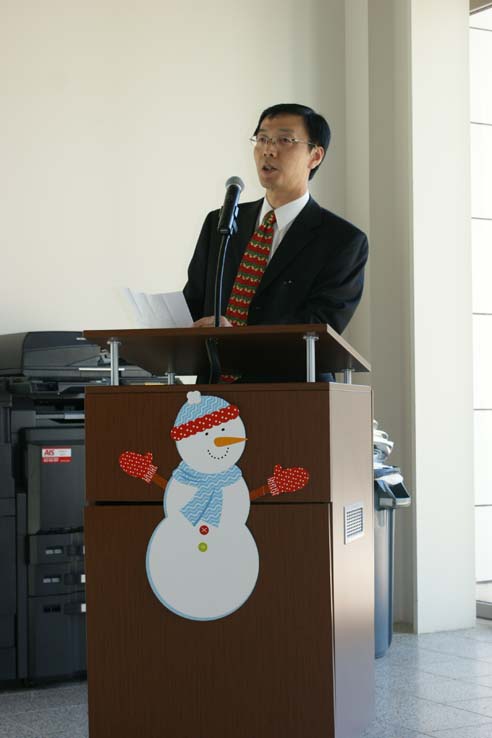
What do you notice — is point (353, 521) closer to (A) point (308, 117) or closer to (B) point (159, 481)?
(B) point (159, 481)

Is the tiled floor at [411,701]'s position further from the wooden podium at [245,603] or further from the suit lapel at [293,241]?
the suit lapel at [293,241]

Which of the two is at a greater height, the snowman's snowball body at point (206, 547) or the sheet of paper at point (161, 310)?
the sheet of paper at point (161, 310)

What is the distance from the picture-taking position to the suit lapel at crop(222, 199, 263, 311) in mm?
2912

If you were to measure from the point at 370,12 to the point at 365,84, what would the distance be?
1.15 ft

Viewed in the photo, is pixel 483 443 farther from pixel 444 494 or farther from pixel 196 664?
pixel 196 664

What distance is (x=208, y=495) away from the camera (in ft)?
7.02

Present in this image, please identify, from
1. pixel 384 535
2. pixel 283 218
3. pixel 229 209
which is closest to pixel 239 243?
pixel 283 218

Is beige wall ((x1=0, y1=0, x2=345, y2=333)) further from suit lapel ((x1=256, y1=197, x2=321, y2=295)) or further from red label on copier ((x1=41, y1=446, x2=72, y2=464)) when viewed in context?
suit lapel ((x1=256, y1=197, x2=321, y2=295))

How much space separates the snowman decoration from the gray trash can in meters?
2.05

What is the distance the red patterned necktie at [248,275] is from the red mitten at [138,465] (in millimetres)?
719

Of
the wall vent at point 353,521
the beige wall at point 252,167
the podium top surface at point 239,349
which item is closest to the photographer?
the podium top surface at point 239,349

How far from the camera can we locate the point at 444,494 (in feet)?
15.2

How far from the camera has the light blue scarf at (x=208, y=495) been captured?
2.14 meters

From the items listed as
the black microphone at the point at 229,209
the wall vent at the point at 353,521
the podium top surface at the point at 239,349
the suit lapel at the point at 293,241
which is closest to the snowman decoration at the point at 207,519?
the podium top surface at the point at 239,349
